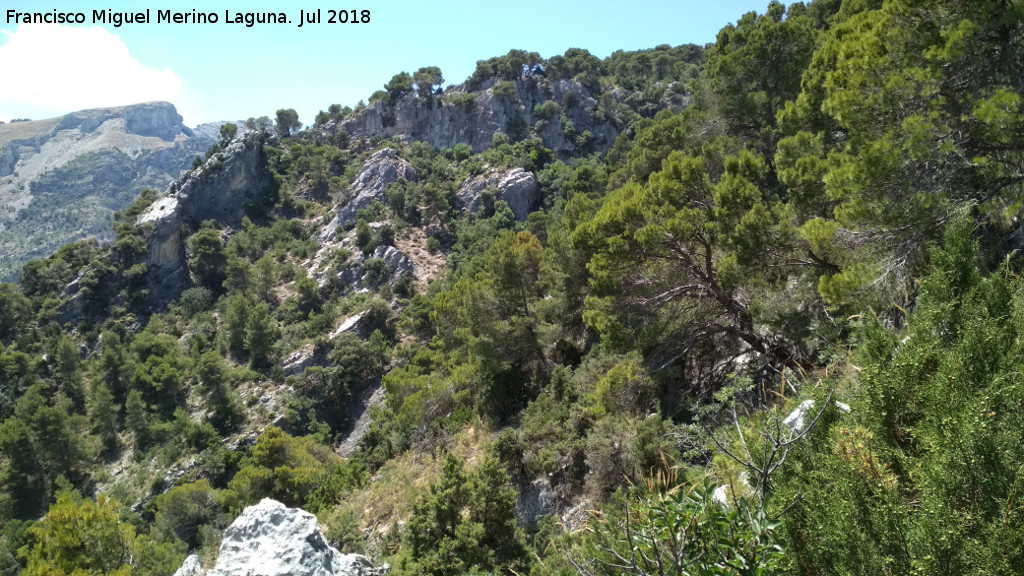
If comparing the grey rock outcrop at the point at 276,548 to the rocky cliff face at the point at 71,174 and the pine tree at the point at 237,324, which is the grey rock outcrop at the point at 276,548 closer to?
the pine tree at the point at 237,324

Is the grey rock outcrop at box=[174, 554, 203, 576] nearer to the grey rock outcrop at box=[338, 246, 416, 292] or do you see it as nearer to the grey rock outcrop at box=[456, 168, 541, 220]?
the grey rock outcrop at box=[338, 246, 416, 292]

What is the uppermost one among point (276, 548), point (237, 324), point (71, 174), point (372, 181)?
point (71, 174)

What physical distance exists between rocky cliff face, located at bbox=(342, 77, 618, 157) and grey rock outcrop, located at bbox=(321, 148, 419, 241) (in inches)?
353

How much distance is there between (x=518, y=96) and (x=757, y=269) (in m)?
56.4

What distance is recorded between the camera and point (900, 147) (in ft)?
20.1

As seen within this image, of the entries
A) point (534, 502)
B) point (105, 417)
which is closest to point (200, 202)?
point (105, 417)

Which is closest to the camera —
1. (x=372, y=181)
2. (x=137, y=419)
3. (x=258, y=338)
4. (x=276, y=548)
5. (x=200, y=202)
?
(x=276, y=548)

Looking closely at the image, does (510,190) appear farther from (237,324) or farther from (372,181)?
(237,324)

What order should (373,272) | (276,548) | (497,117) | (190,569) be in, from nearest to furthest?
(276,548)
(190,569)
(373,272)
(497,117)

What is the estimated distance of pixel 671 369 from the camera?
993 centimetres

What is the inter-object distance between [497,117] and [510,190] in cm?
1557

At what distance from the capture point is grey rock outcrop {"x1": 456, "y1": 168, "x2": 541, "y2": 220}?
4769 centimetres

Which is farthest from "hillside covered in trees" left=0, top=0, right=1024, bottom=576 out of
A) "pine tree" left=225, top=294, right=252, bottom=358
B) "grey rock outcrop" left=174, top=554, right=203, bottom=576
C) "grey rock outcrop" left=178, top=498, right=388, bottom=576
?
"grey rock outcrop" left=174, top=554, right=203, bottom=576

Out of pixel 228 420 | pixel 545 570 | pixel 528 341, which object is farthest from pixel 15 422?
pixel 545 570
